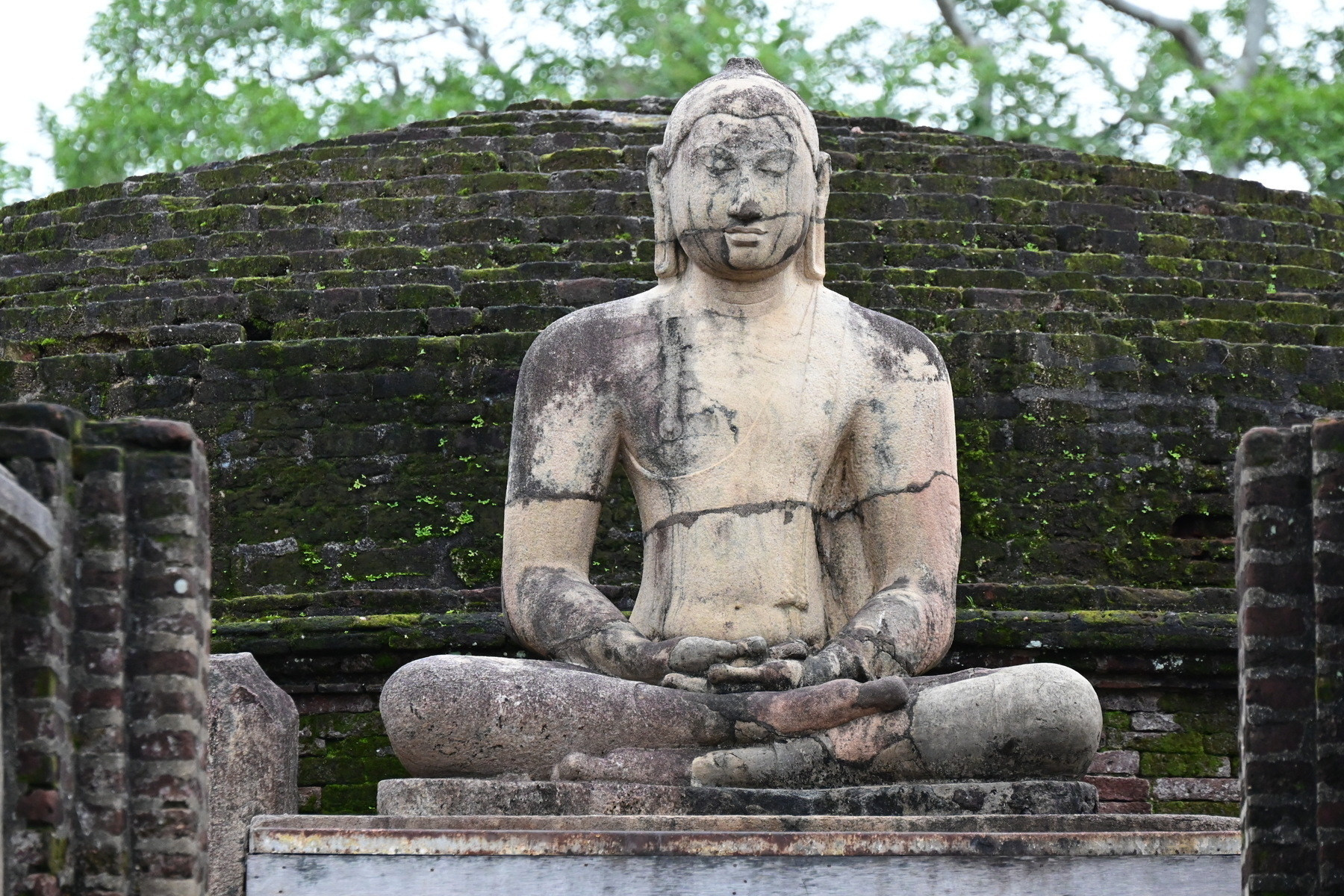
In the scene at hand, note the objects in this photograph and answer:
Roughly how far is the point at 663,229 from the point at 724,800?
2.11m

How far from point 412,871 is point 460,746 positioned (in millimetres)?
751

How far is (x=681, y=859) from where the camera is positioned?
7055 millimetres

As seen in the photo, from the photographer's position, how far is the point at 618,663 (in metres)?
8.09

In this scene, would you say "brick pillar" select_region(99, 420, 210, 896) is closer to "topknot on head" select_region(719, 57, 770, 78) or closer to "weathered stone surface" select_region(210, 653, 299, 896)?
"weathered stone surface" select_region(210, 653, 299, 896)

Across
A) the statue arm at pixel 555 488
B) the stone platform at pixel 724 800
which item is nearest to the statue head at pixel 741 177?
the statue arm at pixel 555 488

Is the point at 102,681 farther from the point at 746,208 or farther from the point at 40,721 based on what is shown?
the point at 746,208

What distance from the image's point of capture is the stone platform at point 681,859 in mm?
7055


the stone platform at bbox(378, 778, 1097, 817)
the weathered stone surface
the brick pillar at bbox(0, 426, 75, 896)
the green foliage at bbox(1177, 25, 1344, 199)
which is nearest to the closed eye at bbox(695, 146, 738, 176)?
the stone platform at bbox(378, 778, 1097, 817)

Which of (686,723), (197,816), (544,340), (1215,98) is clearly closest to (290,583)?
(544,340)

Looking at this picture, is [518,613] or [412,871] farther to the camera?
[518,613]

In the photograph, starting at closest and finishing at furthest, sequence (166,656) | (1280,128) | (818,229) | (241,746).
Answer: (166,656) < (818,229) < (241,746) < (1280,128)

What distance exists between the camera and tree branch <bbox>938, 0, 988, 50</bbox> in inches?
1046

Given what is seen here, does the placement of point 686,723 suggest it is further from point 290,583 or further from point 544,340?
point 290,583

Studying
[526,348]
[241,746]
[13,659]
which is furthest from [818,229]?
[526,348]
